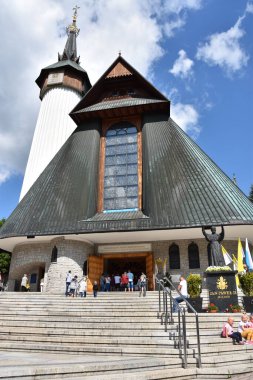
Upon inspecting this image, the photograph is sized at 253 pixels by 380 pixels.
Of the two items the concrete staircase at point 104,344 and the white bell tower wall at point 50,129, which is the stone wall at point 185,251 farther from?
the white bell tower wall at point 50,129

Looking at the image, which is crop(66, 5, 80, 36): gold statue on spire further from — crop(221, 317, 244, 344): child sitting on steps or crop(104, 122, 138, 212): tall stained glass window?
crop(221, 317, 244, 344): child sitting on steps

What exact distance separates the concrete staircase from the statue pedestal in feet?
5.16

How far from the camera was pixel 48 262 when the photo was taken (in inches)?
663

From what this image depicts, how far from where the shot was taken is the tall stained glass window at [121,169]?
18531mm

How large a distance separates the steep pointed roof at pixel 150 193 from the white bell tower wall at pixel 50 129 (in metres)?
4.52

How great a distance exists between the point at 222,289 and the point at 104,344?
545cm

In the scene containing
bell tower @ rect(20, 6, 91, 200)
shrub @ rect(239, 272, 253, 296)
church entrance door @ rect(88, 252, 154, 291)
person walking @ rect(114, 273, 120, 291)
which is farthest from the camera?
bell tower @ rect(20, 6, 91, 200)

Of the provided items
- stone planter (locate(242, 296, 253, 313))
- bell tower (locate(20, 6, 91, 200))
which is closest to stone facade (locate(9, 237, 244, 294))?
stone planter (locate(242, 296, 253, 313))

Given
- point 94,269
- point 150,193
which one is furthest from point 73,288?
point 150,193

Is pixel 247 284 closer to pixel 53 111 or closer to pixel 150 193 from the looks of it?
pixel 150 193

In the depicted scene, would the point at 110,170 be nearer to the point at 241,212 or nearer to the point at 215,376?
the point at 241,212

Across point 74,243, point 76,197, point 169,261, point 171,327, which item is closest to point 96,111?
point 76,197

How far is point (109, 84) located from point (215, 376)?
70.9ft

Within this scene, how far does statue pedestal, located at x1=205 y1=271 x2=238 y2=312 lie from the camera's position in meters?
10.6
